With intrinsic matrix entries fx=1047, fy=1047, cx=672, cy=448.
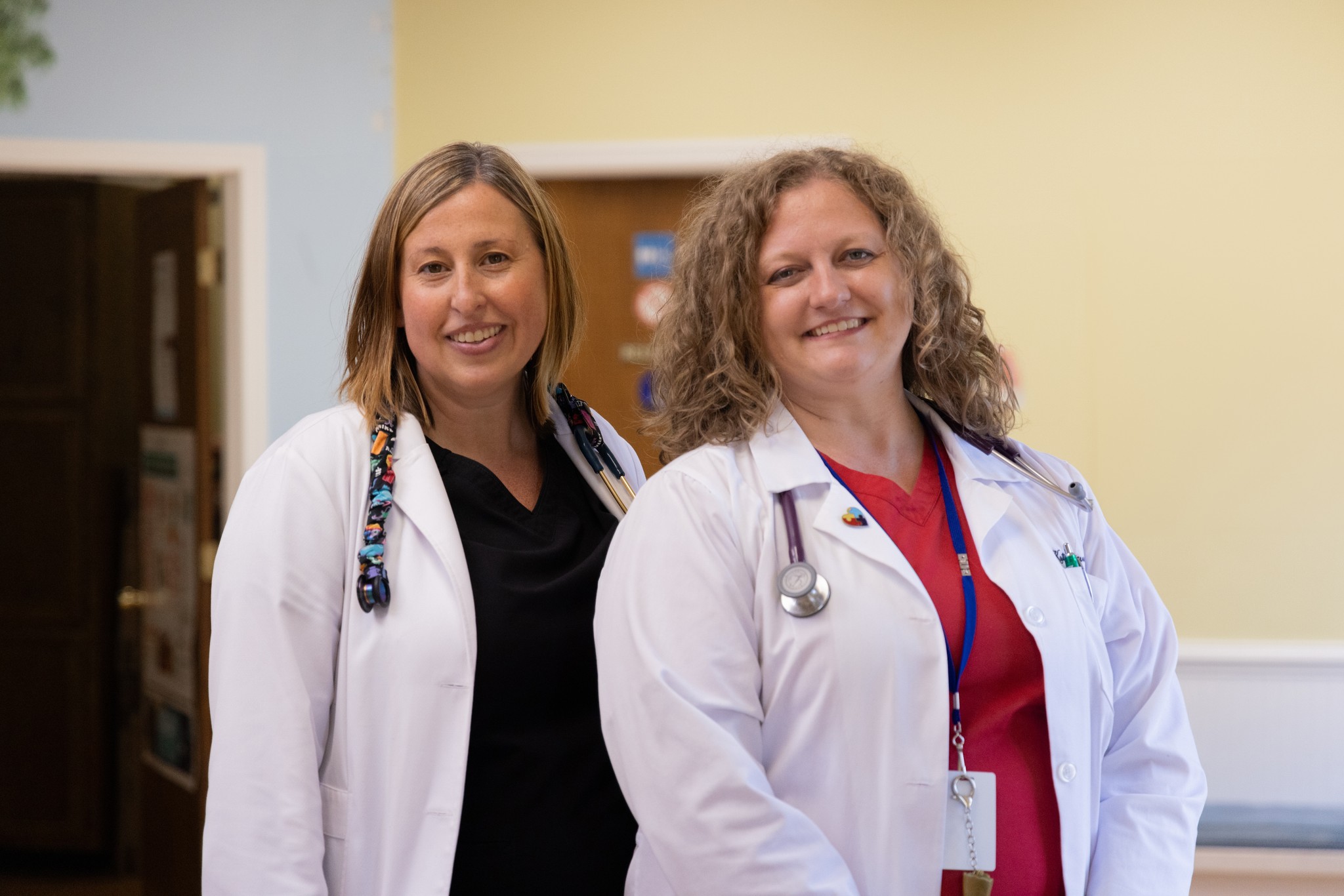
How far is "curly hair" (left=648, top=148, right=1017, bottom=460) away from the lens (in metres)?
1.40

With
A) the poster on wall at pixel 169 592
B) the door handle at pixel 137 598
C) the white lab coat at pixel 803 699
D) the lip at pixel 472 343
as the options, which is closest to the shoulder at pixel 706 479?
the white lab coat at pixel 803 699

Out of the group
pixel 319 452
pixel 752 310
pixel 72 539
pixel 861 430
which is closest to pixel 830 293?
pixel 752 310

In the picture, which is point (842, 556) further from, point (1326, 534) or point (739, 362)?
point (1326, 534)

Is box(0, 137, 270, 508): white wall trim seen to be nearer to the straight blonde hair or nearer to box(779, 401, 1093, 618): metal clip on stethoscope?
the straight blonde hair

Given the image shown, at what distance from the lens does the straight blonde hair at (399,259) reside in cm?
149

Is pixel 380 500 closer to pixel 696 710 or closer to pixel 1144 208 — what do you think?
pixel 696 710

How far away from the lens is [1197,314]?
10.3 feet

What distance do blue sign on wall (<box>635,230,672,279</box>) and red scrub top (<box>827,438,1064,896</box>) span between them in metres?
2.19

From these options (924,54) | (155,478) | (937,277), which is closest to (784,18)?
(924,54)

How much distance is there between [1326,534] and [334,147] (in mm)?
3246

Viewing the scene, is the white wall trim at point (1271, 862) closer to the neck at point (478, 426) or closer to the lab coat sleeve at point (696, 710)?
the lab coat sleeve at point (696, 710)

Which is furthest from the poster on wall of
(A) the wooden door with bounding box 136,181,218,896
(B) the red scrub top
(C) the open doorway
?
(B) the red scrub top

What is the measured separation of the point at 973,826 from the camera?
4.05 feet

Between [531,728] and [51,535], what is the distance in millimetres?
3742
